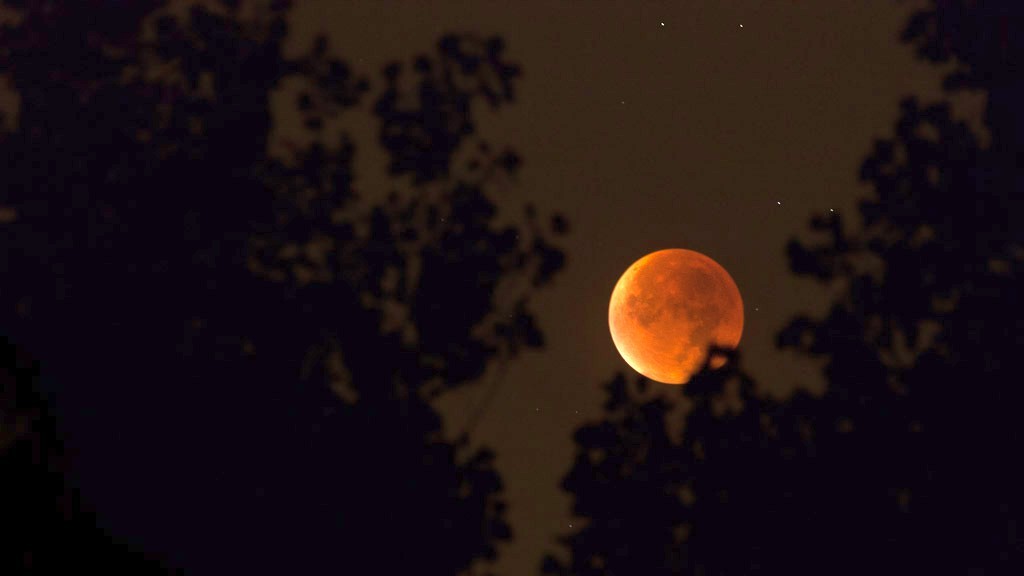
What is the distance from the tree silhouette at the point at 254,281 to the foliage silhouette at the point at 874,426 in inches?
39.6

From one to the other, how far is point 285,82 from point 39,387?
107 inches

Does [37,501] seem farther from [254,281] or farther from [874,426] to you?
[874,426]

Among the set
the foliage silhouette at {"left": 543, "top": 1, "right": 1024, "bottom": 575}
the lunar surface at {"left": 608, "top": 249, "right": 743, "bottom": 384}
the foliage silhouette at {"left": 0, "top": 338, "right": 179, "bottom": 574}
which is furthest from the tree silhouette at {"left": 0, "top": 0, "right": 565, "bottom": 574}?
the foliage silhouette at {"left": 543, "top": 1, "right": 1024, "bottom": 575}

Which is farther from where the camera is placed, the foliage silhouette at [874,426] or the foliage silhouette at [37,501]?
the foliage silhouette at [874,426]

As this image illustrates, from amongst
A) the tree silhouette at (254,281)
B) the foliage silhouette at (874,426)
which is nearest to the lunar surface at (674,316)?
the foliage silhouette at (874,426)

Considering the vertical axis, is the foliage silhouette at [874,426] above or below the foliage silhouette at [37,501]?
above

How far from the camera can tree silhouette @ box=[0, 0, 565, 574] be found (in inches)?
188

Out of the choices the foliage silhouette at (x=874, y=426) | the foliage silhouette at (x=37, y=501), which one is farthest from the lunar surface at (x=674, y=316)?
the foliage silhouette at (x=37, y=501)

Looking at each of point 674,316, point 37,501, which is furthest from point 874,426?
point 37,501

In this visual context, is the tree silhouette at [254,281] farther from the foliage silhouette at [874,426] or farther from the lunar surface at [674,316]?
the foliage silhouette at [874,426]

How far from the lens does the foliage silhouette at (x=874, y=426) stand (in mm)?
4781

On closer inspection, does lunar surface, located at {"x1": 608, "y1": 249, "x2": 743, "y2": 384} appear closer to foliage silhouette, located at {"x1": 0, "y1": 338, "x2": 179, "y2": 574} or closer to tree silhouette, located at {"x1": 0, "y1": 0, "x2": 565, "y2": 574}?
tree silhouette, located at {"x1": 0, "y1": 0, "x2": 565, "y2": 574}

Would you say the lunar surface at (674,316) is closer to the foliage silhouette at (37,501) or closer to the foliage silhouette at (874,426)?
the foliage silhouette at (874,426)

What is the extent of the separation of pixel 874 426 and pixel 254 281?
14.5 ft
